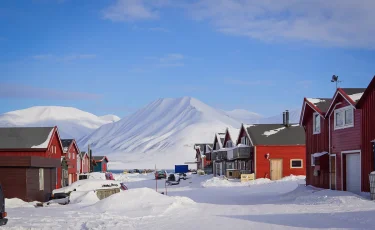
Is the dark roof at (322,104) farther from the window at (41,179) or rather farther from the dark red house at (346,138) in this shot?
the window at (41,179)

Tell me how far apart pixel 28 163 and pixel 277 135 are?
110ft

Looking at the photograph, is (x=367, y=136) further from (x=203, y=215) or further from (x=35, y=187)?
(x=35, y=187)

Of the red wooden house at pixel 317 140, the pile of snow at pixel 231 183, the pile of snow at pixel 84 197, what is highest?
the red wooden house at pixel 317 140

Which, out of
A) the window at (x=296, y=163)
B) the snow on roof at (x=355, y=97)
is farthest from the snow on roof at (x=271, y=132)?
the snow on roof at (x=355, y=97)

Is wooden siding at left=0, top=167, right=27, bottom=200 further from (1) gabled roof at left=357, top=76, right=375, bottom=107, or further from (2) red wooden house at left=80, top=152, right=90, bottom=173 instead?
(2) red wooden house at left=80, top=152, right=90, bottom=173

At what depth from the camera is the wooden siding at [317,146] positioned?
3529 cm

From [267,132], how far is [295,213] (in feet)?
133

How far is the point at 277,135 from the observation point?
6350cm

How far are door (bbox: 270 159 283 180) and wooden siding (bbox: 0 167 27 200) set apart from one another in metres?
31.1

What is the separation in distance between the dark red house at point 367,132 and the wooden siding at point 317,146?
5.75 metres

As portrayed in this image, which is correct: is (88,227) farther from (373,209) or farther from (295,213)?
(373,209)

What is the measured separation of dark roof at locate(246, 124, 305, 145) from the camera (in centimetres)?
6188

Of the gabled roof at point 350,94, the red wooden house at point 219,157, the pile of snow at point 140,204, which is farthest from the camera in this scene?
the red wooden house at point 219,157

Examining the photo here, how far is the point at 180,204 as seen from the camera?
2878 cm
